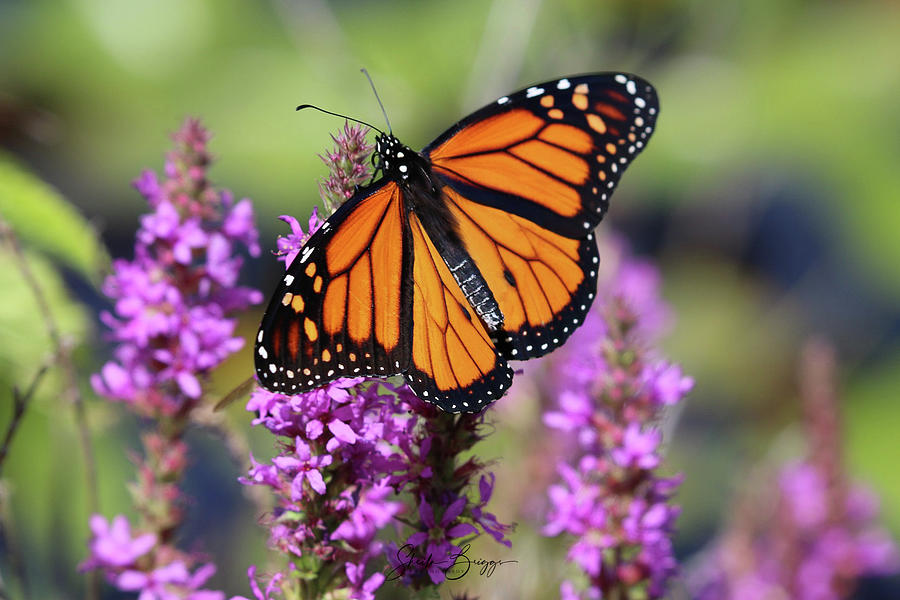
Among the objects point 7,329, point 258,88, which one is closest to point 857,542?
point 7,329

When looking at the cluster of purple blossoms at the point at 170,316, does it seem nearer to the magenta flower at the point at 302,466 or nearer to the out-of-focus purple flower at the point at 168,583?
the out-of-focus purple flower at the point at 168,583

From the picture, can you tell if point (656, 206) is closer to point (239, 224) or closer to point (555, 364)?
point (555, 364)

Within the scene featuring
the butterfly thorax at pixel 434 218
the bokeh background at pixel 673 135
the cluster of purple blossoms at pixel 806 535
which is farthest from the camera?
the bokeh background at pixel 673 135

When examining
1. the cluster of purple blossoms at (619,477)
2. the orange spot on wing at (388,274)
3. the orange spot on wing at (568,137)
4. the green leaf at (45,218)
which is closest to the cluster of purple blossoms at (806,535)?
the cluster of purple blossoms at (619,477)

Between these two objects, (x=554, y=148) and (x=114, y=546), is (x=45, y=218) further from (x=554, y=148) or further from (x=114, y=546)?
(x=554, y=148)

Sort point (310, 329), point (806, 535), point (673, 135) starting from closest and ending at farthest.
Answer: point (310, 329)
point (806, 535)
point (673, 135)
